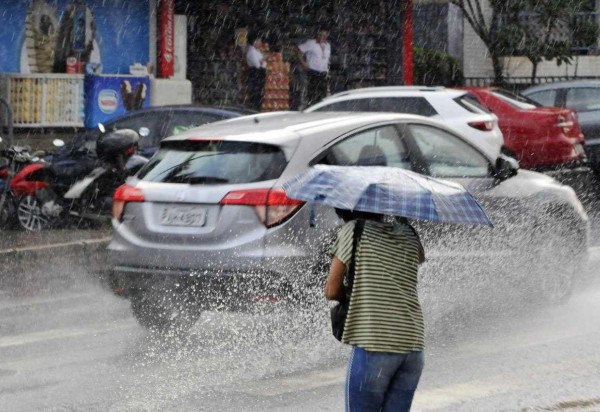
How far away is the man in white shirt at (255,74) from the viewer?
24.4 metres

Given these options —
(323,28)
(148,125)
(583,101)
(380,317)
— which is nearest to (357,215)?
(380,317)

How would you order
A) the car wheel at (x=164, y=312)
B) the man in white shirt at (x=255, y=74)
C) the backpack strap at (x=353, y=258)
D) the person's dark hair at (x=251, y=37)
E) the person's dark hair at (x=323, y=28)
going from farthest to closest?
the person's dark hair at (x=323, y=28)
the person's dark hair at (x=251, y=37)
the man in white shirt at (x=255, y=74)
the car wheel at (x=164, y=312)
the backpack strap at (x=353, y=258)

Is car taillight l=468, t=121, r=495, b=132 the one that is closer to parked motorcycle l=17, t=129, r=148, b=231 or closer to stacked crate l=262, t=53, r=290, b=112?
parked motorcycle l=17, t=129, r=148, b=231

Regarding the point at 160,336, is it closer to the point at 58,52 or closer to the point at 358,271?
the point at 358,271

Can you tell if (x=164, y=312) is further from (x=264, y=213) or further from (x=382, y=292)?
(x=382, y=292)

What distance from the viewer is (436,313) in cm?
958

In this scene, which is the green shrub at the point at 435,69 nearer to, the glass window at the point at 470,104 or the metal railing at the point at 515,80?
the metal railing at the point at 515,80

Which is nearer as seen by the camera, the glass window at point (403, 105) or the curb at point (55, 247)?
the curb at point (55, 247)

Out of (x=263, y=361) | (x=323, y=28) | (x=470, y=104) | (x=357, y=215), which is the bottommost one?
(x=263, y=361)

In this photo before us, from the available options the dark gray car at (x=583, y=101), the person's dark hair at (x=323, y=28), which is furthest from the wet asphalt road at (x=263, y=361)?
the person's dark hair at (x=323, y=28)

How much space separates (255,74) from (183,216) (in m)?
16.0

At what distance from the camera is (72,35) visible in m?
21.8

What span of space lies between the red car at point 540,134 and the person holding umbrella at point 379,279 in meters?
11.7

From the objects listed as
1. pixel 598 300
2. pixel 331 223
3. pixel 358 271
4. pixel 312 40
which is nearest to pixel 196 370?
pixel 331 223
